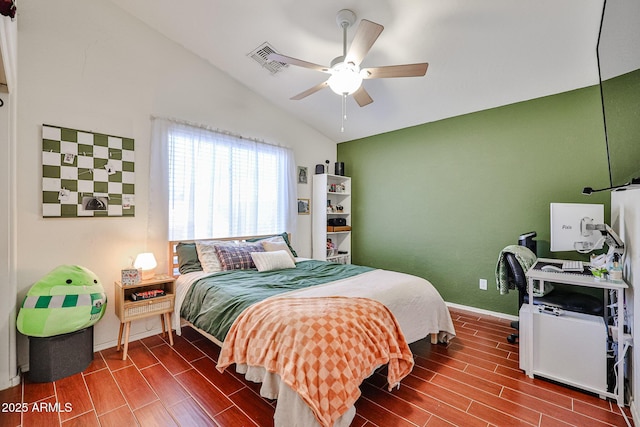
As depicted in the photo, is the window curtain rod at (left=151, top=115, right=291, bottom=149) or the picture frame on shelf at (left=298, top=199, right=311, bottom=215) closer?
the window curtain rod at (left=151, top=115, right=291, bottom=149)

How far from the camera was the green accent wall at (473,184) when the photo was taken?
2980 millimetres

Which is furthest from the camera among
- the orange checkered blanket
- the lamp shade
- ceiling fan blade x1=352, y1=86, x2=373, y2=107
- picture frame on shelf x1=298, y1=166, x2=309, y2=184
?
picture frame on shelf x1=298, y1=166, x2=309, y2=184

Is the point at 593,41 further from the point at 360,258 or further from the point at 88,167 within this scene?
the point at 88,167

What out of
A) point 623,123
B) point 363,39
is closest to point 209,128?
point 363,39

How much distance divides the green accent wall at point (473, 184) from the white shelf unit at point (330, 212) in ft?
0.78

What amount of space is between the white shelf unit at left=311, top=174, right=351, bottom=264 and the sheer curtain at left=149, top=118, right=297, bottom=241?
48 centimetres

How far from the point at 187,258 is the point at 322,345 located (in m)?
2.07

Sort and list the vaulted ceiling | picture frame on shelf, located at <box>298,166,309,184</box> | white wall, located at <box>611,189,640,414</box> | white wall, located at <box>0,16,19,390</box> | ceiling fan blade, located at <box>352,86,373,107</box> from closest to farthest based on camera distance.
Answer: white wall, located at <box>611,189,640,414</box> < white wall, located at <box>0,16,19,390</box> < the vaulted ceiling < ceiling fan blade, located at <box>352,86,373,107</box> < picture frame on shelf, located at <box>298,166,309,184</box>

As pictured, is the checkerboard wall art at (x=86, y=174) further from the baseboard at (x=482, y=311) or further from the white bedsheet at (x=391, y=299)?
the baseboard at (x=482, y=311)

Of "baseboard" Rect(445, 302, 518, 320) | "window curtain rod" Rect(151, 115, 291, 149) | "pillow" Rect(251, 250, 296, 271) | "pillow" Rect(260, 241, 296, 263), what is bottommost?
"baseboard" Rect(445, 302, 518, 320)

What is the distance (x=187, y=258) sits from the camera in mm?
3004

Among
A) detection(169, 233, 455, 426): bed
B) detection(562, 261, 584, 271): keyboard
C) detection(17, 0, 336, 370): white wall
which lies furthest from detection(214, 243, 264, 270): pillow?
detection(562, 261, 584, 271): keyboard

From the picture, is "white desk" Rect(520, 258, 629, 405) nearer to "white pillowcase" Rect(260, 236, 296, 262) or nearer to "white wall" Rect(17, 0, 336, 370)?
"white pillowcase" Rect(260, 236, 296, 262)

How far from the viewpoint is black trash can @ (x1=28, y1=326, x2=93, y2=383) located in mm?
2084
